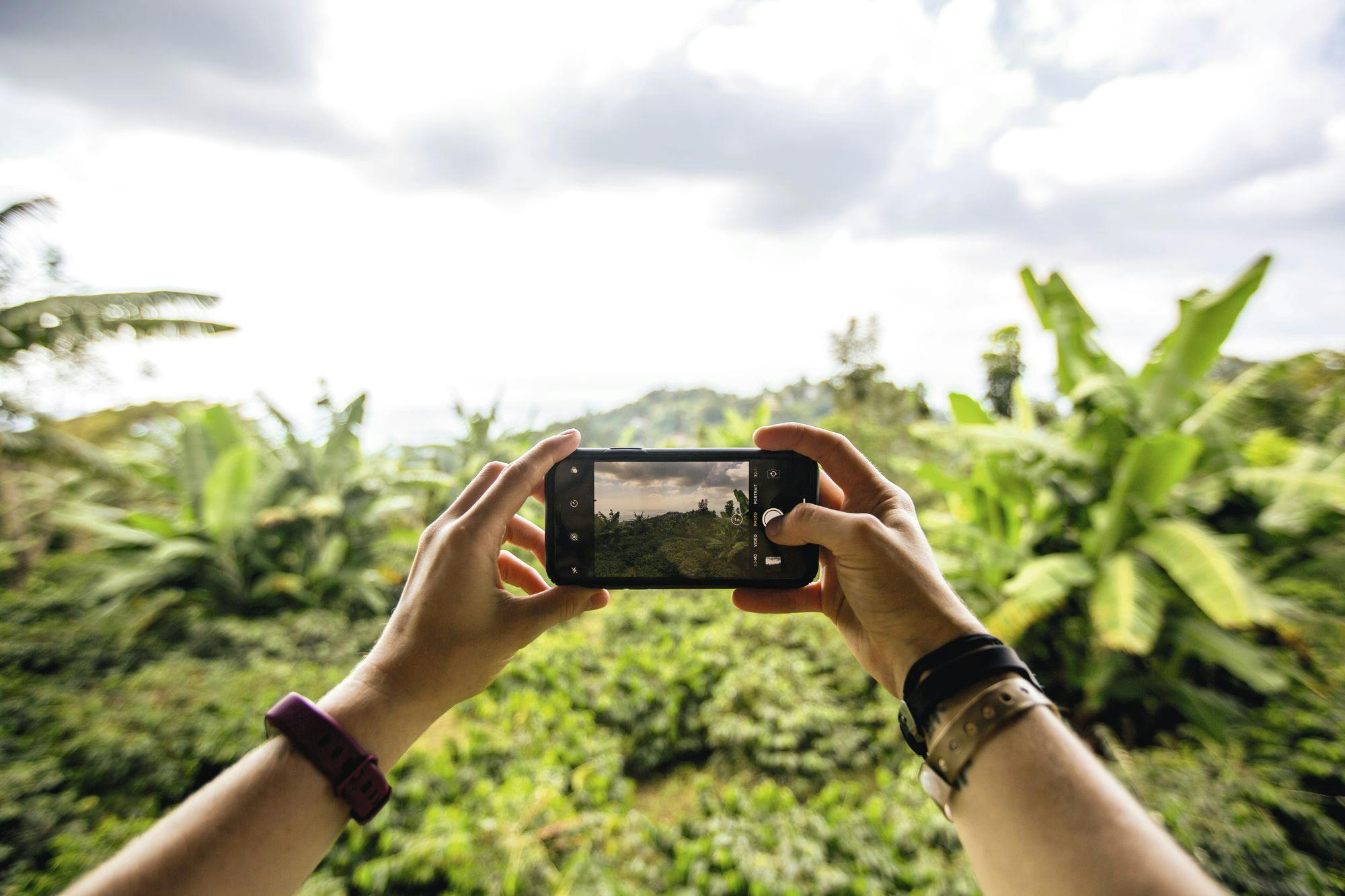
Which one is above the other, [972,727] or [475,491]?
[475,491]

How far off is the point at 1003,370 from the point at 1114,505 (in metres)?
8.41

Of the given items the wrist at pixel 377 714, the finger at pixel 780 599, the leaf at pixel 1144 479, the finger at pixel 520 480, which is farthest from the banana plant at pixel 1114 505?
the wrist at pixel 377 714

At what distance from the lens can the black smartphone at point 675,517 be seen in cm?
97

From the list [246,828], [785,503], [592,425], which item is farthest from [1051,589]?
[592,425]

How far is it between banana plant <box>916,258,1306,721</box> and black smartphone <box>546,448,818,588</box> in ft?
5.49

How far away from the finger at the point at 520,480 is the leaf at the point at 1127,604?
6.68ft

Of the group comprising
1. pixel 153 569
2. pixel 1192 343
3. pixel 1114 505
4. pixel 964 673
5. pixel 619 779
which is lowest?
pixel 619 779

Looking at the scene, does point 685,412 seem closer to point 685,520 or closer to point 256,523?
point 256,523

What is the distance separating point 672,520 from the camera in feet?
3.24

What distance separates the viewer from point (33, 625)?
9.46 feet

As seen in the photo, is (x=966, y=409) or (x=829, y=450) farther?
(x=966, y=409)

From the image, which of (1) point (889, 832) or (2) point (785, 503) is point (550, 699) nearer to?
(1) point (889, 832)

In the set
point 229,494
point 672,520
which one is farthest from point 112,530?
point 672,520

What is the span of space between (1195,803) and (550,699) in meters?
2.19
